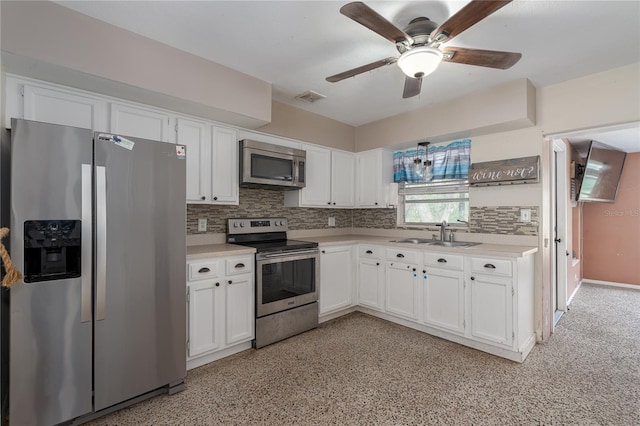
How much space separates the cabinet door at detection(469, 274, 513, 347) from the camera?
8.52 feet

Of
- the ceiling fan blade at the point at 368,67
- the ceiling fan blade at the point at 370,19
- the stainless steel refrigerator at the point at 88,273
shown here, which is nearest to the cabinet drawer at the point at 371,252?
the ceiling fan blade at the point at 368,67

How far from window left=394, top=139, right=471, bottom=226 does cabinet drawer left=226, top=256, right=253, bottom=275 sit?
7.39ft

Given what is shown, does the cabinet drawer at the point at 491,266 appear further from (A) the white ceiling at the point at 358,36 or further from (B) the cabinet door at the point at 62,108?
(B) the cabinet door at the point at 62,108

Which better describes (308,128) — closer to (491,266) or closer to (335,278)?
(335,278)

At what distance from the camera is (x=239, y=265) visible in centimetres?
268

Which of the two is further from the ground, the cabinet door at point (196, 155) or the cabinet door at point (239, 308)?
the cabinet door at point (196, 155)

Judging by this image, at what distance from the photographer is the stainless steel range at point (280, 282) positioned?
9.26 feet

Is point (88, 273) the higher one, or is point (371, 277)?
point (88, 273)

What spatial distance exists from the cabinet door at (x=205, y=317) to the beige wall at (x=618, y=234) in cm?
626

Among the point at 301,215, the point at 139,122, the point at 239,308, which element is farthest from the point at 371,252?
the point at 139,122

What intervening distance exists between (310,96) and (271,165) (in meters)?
0.84

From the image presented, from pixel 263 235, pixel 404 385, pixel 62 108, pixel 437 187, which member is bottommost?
pixel 404 385

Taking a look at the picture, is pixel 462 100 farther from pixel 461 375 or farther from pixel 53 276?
pixel 53 276

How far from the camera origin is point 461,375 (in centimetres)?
236
